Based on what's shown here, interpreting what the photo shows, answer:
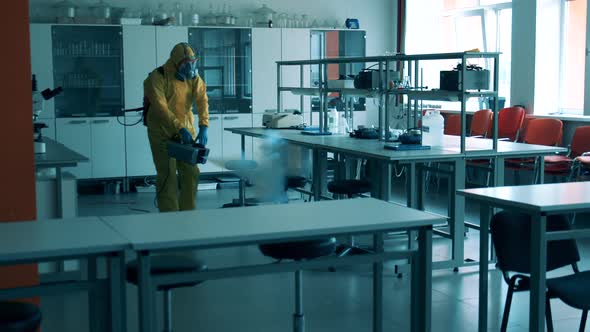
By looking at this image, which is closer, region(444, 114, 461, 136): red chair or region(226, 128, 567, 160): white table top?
region(226, 128, 567, 160): white table top

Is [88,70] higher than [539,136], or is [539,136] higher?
[88,70]

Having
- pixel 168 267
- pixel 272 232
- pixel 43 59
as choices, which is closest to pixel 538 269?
pixel 272 232

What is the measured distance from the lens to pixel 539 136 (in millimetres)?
7508

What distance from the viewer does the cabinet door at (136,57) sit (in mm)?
8586

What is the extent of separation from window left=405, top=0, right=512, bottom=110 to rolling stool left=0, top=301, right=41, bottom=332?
7117 mm

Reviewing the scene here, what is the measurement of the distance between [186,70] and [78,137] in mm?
3146

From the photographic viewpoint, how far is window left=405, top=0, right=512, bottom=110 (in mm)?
8820

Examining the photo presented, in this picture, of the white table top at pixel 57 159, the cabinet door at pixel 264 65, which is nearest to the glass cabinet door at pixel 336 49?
the cabinet door at pixel 264 65

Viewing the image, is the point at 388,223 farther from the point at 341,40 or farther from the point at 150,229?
the point at 341,40

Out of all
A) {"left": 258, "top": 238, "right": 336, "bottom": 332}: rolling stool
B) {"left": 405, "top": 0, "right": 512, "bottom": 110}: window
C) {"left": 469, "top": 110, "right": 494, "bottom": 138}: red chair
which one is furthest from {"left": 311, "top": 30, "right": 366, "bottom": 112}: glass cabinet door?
{"left": 258, "top": 238, "right": 336, "bottom": 332}: rolling stool

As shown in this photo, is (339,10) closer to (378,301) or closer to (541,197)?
(541,197)

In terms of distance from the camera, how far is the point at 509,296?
3.26 meters

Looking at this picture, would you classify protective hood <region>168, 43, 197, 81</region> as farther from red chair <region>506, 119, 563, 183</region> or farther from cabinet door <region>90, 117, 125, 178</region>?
red chair <region>506, 119, 563, 183</region>

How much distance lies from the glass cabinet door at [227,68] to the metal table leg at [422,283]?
640cm
